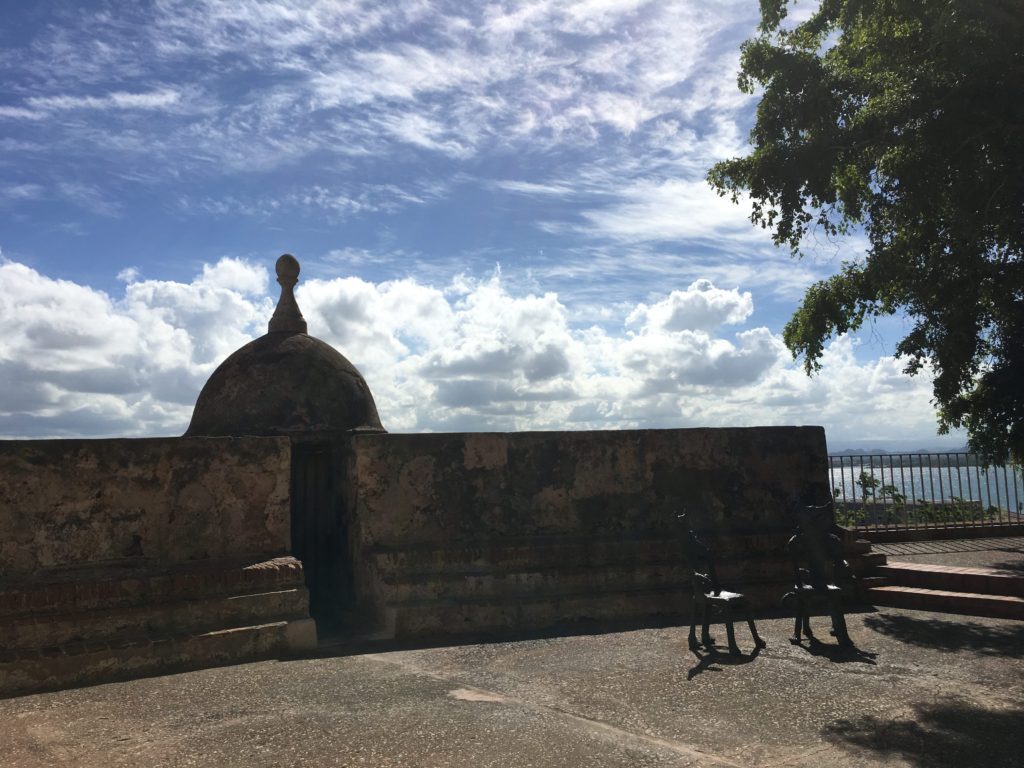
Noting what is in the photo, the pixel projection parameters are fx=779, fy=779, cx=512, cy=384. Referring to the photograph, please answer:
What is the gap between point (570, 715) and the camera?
4.61m

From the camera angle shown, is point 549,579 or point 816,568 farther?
point 549,579

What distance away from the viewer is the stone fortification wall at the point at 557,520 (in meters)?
7.43

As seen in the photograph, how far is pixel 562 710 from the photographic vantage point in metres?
4.71

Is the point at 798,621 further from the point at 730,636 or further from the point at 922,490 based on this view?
the point at 922,490

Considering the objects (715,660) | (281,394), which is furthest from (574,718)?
(281,394)

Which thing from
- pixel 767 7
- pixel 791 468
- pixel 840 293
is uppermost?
pixel 767 7

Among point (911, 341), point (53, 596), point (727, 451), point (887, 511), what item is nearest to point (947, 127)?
point (911, 341)

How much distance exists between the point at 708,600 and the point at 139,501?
483 centimetres

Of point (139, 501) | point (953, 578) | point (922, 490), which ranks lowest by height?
point (953, 578)

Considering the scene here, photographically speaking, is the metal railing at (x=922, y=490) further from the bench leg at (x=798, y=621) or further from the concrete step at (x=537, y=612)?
the bench leg at (x=798, y=621)

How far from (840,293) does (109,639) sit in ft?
30.4

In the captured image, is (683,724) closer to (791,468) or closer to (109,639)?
(109,639)

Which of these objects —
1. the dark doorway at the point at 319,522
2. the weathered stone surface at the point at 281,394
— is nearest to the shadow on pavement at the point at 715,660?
the dark doorway at the point at 319,522

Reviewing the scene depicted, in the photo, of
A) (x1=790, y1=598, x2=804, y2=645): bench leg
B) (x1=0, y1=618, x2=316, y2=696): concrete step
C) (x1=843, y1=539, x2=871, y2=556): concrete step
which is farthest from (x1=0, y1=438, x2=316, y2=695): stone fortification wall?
(x1=843, y1=539, x2=871, y2=556): concrete step
